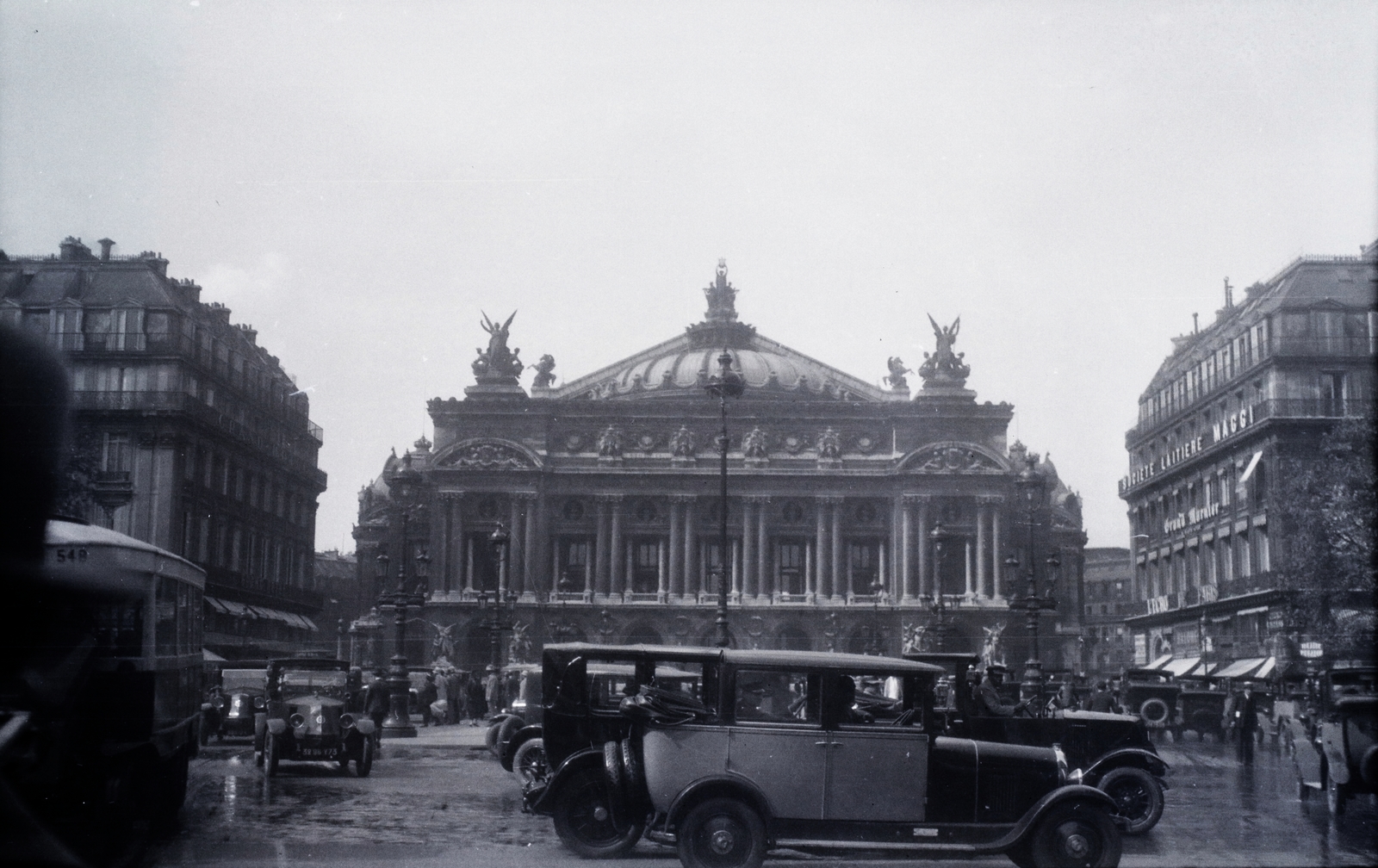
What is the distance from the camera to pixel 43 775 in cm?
1161

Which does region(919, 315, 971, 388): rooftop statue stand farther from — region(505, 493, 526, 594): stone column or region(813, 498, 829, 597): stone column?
region(505, 493, 526, 594): stone column

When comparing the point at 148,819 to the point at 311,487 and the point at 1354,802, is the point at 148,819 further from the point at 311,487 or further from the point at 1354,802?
the point at 311,487

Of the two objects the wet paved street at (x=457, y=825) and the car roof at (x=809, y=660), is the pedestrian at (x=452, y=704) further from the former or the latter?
the car roof at (x=809, y=660)

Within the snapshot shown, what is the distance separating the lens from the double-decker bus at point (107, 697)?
1166cm

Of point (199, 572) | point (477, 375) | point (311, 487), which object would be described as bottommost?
point (199, 572)

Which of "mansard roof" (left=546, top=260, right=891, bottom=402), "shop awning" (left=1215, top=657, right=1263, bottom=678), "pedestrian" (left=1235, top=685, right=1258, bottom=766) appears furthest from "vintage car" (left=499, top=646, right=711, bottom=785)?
"mansard roof" (left=546, top=260, right=891, bottom=402)

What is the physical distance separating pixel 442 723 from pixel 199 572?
2666 centimetres

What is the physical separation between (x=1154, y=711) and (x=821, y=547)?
114 ft

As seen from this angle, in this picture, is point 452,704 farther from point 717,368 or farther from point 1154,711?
point 717,368

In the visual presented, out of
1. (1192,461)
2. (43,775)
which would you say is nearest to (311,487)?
(1192,461)

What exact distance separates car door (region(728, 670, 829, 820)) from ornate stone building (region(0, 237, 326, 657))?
29763 millimetres

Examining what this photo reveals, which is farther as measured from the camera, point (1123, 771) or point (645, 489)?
point (645, 489)

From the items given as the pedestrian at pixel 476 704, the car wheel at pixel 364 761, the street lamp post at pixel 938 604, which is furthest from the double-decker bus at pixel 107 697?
the street lamp post at pixel 938 604

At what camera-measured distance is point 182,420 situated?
4525 cm
